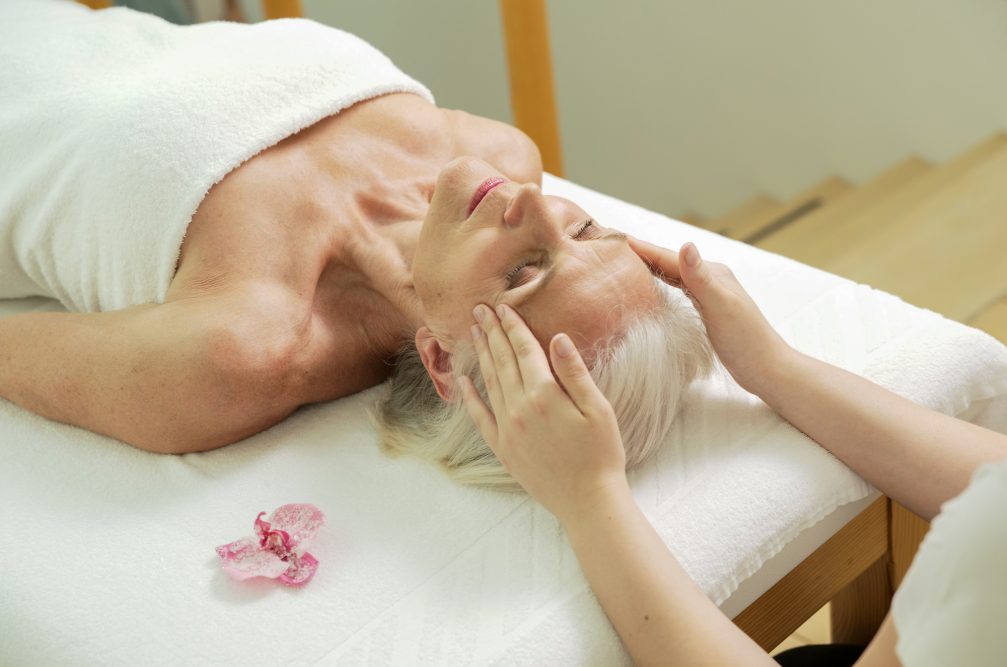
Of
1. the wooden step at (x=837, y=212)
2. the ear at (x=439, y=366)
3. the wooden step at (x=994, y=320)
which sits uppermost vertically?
the ear at (x=439, y=366)

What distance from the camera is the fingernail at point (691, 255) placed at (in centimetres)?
141

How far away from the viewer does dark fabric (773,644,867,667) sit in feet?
4.45

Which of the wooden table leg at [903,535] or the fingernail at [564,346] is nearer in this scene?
the fingernail at [564,346]

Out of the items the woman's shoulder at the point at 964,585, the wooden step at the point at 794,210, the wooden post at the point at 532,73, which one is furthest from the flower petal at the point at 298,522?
the wooden step at the point at 794,210

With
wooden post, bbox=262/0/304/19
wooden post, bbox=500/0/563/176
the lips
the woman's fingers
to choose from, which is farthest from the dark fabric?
wooden post, bbox=262/0/304/19

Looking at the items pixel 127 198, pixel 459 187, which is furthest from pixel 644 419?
pixel 127 198

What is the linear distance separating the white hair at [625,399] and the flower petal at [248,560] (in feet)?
0.81

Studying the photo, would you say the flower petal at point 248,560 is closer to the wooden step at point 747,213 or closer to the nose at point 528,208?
the nose at point 528,208

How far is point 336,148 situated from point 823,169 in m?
2.01

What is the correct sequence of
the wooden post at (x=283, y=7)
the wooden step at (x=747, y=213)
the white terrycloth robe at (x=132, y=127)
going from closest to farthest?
1. the white terrycloth robe at (x=132, y=127)
2. the wooden post at (x=283, y=7)
3. the wooden step at (x=747, y=213)

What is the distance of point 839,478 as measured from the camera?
1.35 m

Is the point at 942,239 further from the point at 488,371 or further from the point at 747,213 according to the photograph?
the point at 488,371

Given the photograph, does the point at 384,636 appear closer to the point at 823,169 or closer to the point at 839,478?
the point at 839,478

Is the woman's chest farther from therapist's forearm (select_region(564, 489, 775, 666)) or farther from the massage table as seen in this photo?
therapist's forearm (select_region(564, 489, 775, 666))
